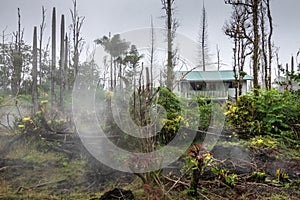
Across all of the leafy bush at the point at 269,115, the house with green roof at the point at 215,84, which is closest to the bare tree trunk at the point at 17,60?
the house with green roof at the point at 215,84

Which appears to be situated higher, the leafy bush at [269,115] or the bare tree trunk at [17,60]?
the bare tree trunk at [17,60]

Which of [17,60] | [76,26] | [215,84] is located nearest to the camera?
[17,60]

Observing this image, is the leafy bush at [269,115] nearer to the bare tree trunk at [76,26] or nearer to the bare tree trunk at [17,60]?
the bare tree trunk at [76,26]

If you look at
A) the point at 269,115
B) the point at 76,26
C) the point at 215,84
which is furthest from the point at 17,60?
the point at 215,84

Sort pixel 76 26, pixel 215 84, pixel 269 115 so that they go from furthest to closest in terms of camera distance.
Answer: pixel 215 84 < pixel 76 26 < pixel 269 115

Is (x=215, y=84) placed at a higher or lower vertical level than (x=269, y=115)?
higher

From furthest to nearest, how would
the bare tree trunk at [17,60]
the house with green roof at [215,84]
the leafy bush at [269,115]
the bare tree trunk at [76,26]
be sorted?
the house with green roof at [215,84]
the bare tree trunk at [76,26]
the bare tree trunk at [17,60]
the leafy bush at [269,115]

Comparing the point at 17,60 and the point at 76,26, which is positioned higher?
the point at 76,26

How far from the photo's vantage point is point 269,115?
4.39 m

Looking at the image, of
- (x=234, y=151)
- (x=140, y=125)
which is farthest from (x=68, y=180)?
(x=234, y=151)

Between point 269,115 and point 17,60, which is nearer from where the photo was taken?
point 269,115

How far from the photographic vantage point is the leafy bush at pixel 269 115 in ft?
14.1

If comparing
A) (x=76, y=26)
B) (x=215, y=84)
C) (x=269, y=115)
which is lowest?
(x=269, y=115)

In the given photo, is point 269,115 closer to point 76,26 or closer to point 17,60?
point 76,26
